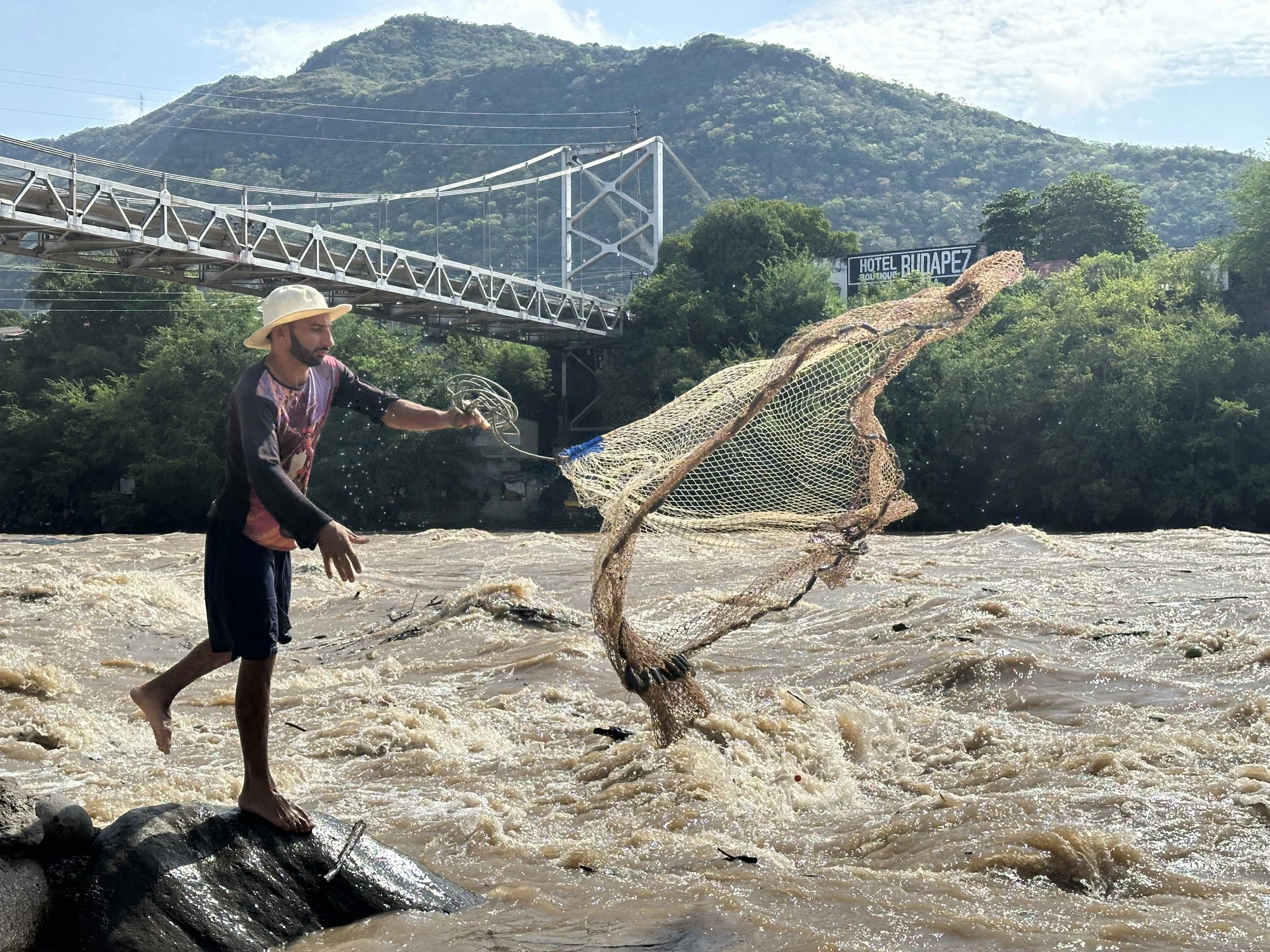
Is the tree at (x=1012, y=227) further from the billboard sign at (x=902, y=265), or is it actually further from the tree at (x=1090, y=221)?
the billboard sign at (x=902, y=265)

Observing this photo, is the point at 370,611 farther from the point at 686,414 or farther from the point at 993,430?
the point at 993,430

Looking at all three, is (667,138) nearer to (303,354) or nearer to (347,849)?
(303,354)

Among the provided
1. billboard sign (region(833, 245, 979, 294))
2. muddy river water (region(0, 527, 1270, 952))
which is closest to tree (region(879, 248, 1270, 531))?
billboard sign (region(833, 245, 979, 294))

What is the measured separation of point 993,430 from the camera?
25.4 m

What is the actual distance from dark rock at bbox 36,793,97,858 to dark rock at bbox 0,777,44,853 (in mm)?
22

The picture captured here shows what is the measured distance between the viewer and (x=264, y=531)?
3.40m

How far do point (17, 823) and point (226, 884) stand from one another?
54 cm

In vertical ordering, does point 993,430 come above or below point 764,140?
below

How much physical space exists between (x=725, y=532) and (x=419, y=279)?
2193 centimetres

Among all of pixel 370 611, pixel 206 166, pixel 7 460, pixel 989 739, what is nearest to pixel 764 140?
pixel 206 166

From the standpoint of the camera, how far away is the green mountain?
236 ft

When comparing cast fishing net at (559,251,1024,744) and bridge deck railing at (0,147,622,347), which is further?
bridge deck railing at (0,147,622,347)

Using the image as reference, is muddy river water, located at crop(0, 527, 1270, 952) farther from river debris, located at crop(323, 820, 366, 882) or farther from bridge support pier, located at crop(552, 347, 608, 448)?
bridge support pier, located at crop(552, 347, 608, 448)

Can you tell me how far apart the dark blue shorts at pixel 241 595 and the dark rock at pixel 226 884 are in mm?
490
